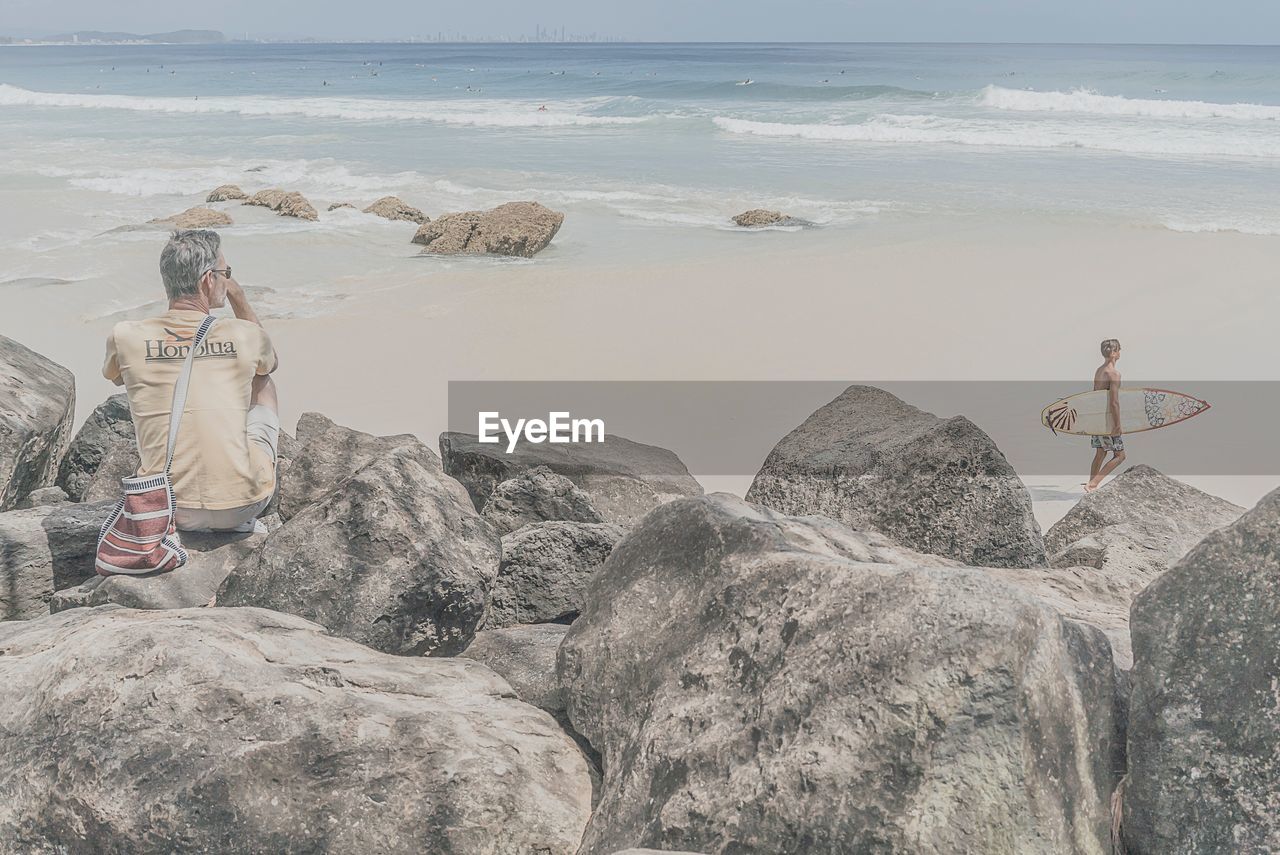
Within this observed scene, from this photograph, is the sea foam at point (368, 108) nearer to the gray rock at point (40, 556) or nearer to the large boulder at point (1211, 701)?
the gray rock at point (40, 556)

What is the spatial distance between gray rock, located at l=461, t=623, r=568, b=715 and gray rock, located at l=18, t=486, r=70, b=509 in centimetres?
210

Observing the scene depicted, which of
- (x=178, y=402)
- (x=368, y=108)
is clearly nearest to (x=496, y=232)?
(x=178, y=402)

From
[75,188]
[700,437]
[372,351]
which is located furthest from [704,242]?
[75,188]

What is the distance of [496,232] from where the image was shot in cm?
1348

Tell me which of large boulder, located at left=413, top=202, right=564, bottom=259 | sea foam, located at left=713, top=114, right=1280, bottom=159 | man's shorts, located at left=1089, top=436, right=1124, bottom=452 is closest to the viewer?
man's shorts, located at left=1089, top=436, right=1124, bottom=452

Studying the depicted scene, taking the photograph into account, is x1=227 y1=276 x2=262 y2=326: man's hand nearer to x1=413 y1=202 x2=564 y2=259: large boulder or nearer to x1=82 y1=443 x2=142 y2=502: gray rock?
x1=82 y1=443 x2=142 y2=502: gray rock

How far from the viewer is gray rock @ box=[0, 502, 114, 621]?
3.68 m

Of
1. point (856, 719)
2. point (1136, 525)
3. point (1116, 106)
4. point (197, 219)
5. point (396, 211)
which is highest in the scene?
point (1116, 106)

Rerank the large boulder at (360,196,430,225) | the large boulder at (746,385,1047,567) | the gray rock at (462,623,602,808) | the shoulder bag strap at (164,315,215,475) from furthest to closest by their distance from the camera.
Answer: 1. the large boulder at (360,196,430,225)
2. the large boulder at (746,385,1047,567)
3. the shoulder bag strap at (164,315,215,475)
4. the gray rock at (462,623,602,808)

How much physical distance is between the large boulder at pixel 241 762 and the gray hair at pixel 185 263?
1.38m

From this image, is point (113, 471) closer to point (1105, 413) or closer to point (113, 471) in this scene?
point (113, 471)

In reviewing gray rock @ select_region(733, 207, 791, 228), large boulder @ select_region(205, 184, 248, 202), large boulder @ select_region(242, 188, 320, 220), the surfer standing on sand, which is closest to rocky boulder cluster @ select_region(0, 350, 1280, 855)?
the surfer standing on sand

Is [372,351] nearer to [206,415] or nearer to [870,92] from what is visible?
A: [206,415]

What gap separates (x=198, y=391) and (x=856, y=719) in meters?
2.31
